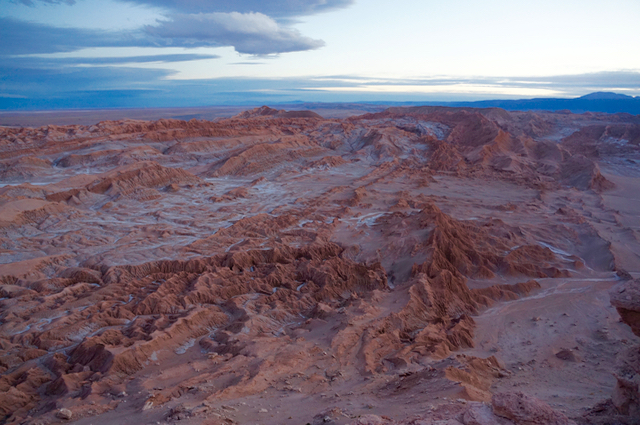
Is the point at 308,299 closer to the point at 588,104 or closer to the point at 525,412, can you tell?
the point at 525,412

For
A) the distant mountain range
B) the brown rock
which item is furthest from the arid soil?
the distant mountain range

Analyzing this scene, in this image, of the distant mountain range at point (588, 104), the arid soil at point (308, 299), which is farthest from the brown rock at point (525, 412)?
the distant mountain range at point (588, 104)

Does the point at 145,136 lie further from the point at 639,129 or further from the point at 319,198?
the point at 639,129

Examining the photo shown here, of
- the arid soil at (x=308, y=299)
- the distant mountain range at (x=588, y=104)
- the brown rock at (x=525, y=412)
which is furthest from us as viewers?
the distant mountain range at (x=588, y=104)

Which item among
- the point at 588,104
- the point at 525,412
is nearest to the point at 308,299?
the point at 525,412

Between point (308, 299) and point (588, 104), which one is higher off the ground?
point (588, 104)

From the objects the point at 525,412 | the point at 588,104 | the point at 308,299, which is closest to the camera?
the point at 525,412

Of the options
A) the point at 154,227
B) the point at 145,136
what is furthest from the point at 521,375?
Answer: the point at 145,136

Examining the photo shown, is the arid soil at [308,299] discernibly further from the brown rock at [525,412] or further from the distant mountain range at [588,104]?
the distant mountain range at [588,104]
